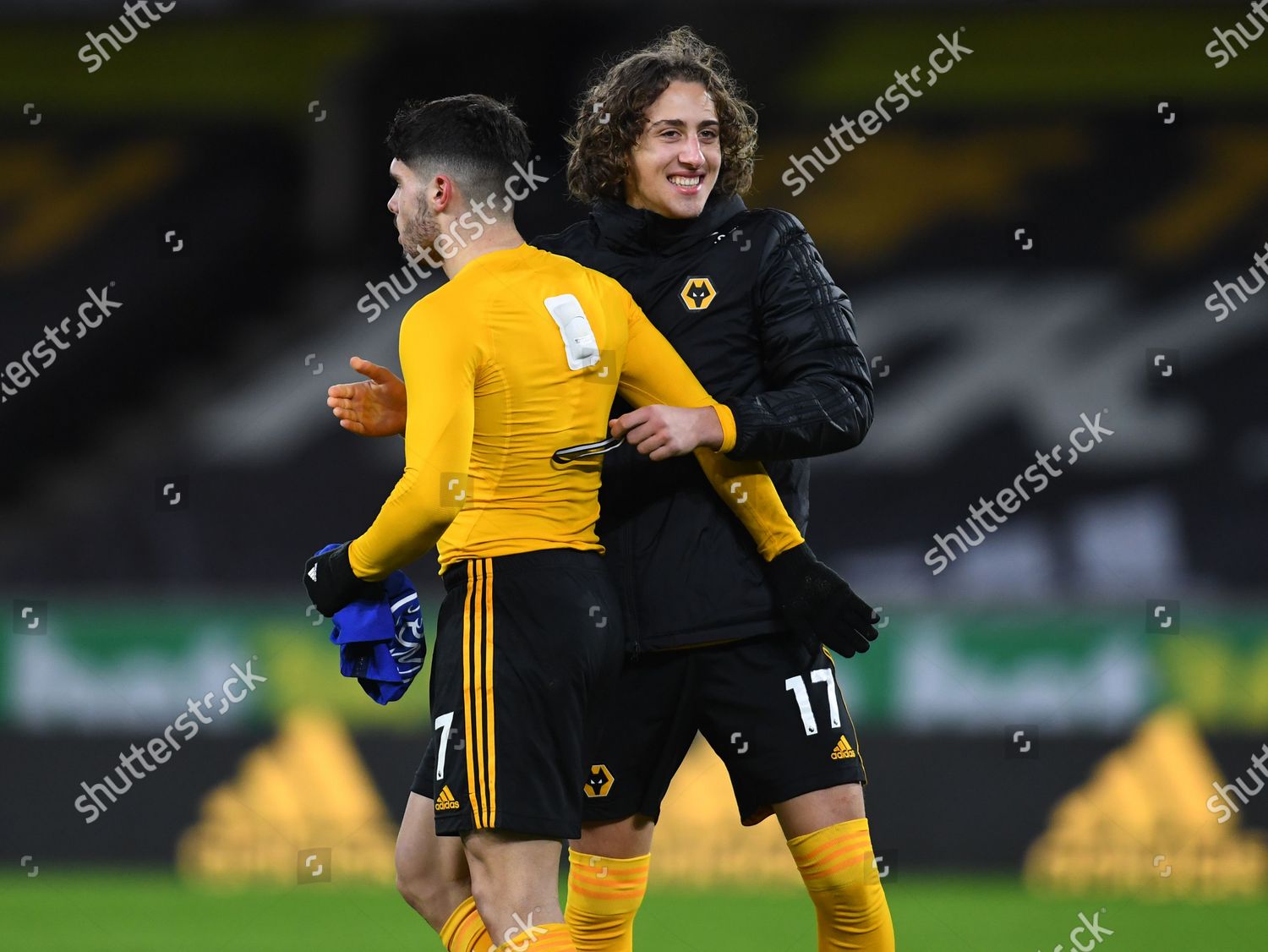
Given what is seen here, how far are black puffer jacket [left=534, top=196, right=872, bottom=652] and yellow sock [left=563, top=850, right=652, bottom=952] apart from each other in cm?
50

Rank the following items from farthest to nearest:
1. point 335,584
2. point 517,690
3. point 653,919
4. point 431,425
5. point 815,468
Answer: point 815,468 → point 653,919 → point 335,584 → point 517,690 → point 431,425

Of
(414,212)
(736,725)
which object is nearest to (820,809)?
(736,725)

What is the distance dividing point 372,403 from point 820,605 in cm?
95

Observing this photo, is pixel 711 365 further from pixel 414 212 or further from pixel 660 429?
pixel 414 212

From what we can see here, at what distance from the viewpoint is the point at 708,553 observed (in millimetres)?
3361

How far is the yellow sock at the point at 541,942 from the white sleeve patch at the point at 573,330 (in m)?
0.96

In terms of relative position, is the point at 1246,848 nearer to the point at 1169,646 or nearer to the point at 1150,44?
the point at 1169,646

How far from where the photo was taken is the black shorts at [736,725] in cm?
331

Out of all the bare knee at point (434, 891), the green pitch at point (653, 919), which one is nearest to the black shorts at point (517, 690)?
the bare knee at point (434, 891)

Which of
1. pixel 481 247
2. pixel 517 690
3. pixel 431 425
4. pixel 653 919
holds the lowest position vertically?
pixel 653 919

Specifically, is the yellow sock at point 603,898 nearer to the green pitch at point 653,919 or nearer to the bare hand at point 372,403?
the bare hand at point 372,403

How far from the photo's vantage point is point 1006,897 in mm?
6270

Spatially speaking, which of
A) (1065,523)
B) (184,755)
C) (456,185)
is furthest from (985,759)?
(456,185)

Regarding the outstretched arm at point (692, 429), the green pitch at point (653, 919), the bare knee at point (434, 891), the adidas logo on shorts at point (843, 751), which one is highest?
the outstretched arm at point (692, 429)
